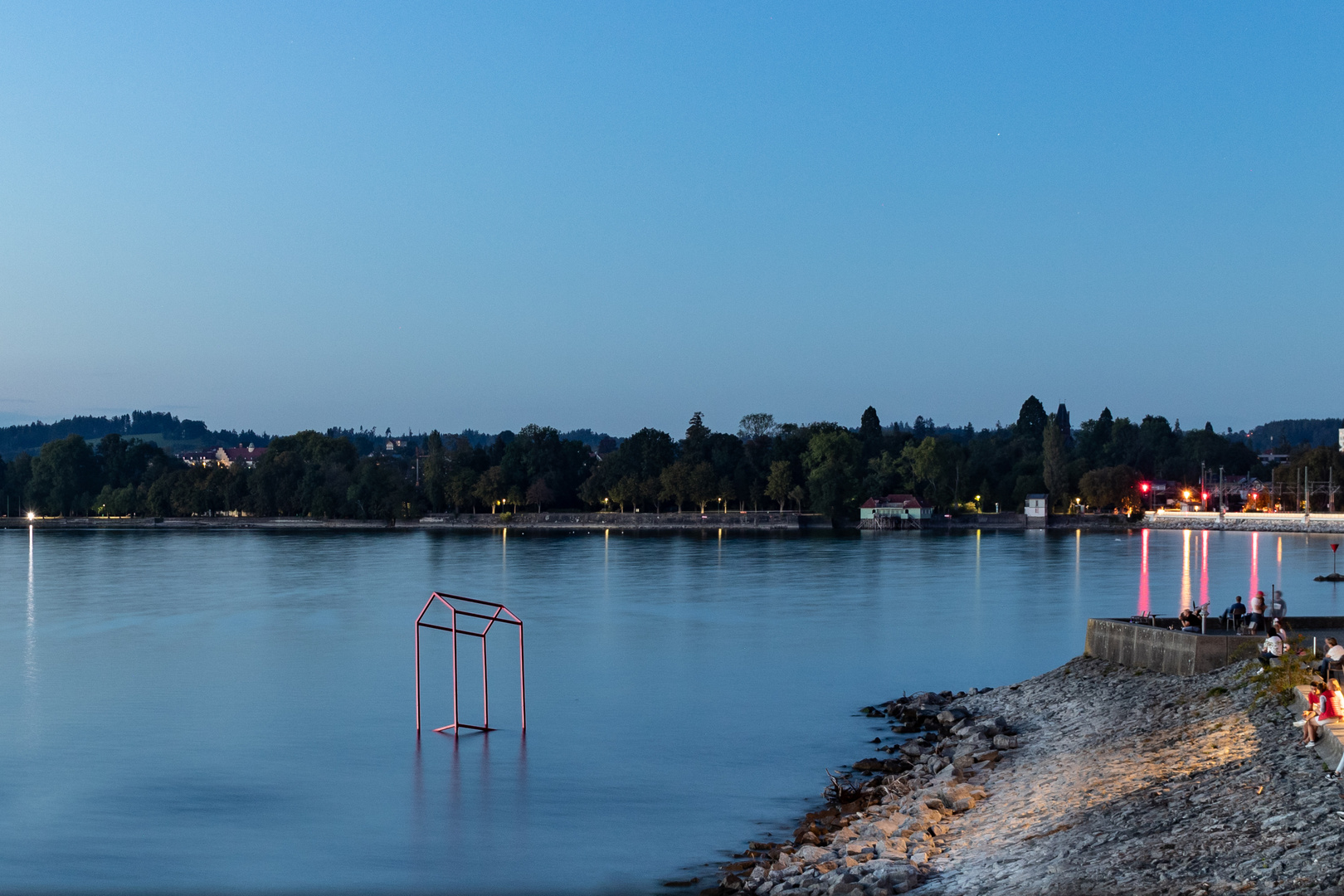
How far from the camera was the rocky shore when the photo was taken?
13.2 meters

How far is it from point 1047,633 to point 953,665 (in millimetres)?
9284

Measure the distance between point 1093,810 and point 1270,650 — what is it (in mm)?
5700

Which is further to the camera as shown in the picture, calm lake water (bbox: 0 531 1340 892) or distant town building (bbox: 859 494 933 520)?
distant town building (bbox: 859 494 933 520)

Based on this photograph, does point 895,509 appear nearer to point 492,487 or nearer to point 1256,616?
point 492,487

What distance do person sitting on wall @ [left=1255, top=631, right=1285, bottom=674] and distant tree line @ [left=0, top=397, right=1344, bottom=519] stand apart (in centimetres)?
12015

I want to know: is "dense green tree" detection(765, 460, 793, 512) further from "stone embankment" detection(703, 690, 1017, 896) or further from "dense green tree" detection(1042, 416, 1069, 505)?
"stone embankment" detection(703, 690, 1017, 896)

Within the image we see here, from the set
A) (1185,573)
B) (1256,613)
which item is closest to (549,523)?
(1185,573)

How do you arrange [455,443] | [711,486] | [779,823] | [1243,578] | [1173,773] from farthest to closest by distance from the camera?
1. [455,443]
2. [711,486]
3. [1243,578]
4. [779,823]
5. [1173,773]

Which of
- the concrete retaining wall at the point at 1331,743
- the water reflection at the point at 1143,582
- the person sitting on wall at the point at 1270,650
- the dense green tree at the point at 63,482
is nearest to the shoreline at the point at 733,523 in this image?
the dense green tree at the point at 63,482

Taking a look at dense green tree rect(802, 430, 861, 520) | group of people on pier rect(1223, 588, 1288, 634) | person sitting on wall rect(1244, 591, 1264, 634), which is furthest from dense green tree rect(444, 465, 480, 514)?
person sitting on wall rect(1244, 591, 1264, 634)

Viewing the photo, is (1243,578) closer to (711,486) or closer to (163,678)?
(163,678)

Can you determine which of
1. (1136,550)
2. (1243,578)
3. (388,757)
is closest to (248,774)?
A: (388,757)

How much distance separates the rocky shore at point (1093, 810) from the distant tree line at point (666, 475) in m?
119

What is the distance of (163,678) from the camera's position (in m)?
35.7
